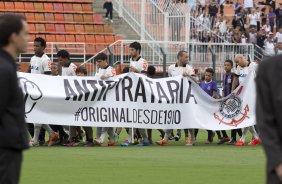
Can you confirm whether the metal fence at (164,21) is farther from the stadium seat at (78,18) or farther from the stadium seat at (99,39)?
the stadium seat at (78,18)

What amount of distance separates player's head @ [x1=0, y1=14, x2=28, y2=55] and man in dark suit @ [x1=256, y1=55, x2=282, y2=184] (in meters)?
1.85

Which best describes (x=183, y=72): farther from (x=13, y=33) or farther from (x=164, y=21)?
(x=164, y=21)

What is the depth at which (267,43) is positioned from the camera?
39750mm

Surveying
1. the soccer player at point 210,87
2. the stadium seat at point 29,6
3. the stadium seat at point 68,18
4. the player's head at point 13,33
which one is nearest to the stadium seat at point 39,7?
the stadium seat at point 29,6

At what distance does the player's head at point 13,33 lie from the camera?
23.5 feet

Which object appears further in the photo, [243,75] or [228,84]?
[228,84]

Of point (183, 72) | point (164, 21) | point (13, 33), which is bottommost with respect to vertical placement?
point (183, 72)

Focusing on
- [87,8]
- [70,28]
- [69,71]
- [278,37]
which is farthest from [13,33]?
[278,37]

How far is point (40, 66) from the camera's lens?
20.2m

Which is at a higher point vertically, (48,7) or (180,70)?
(48,7)

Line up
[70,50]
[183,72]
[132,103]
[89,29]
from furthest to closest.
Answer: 1. [89,29]
2. [70,50]
3. [183,72]
4. [132,103]

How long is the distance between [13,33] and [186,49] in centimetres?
2658

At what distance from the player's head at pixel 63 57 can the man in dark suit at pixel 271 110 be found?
13.8m

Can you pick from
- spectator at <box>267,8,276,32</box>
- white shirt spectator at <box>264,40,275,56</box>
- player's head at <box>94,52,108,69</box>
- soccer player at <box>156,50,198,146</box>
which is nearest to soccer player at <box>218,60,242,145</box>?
soccer player at <box>156,50,198,146</box>
